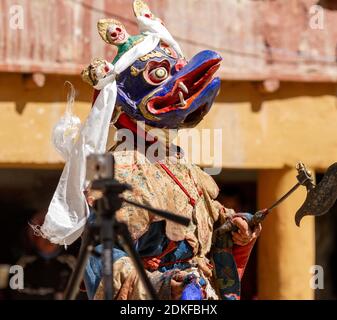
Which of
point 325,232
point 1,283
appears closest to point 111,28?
point 1,283

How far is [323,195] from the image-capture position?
543 cm

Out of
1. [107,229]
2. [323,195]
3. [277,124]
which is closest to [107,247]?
[107,229]

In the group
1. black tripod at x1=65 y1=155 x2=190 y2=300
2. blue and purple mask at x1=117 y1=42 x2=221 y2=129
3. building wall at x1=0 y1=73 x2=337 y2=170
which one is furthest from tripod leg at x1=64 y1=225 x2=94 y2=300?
building wall at x1=0 y1=73 x2=337 y2=170

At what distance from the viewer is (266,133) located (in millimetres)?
9758

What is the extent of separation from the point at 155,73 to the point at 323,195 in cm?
72

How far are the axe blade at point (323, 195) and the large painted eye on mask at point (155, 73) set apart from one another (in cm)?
65

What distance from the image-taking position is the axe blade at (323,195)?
5.39 meters

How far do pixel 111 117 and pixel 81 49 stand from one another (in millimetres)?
3810

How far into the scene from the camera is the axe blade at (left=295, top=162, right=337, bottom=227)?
5.39 meters

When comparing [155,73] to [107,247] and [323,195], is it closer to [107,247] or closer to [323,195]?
[323,195]

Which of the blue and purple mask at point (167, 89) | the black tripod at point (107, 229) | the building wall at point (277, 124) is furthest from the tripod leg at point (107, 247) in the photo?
the building wall at point (277, 124)

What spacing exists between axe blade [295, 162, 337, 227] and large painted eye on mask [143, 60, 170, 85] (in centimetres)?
65

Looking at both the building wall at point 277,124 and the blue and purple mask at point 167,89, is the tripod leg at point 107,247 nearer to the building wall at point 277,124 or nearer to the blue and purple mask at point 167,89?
the blue and purple mask at point 167,89
